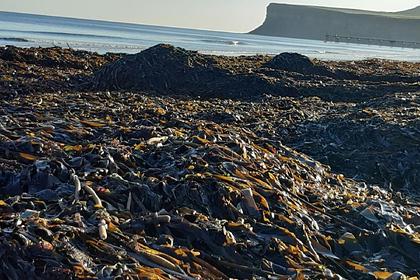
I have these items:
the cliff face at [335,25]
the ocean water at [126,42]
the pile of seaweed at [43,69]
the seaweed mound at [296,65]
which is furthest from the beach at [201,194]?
the cliff face at [335,25]

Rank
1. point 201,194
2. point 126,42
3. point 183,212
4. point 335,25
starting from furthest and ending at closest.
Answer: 1. point 335,25
2. point 126,42
3. point 201,194
4. point 183,212

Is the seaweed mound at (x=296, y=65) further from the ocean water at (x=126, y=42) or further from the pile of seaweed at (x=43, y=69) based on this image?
the ocean water at (x=126, y=42)

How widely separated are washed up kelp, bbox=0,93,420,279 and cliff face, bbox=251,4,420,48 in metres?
85.9

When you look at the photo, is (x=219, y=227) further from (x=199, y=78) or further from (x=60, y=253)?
(x=199, y=78)

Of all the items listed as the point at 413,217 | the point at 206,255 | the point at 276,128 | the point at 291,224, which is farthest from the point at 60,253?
the point at 276,128

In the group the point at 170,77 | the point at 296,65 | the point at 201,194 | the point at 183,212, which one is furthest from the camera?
the point at 296,65

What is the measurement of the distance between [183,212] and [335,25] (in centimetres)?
11131

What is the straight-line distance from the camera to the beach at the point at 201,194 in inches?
85.9

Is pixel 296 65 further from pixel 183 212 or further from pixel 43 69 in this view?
pixel 183 212

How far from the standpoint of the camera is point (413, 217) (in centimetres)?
332

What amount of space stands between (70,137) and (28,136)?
1.28 ft

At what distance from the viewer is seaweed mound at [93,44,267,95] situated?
8414mm

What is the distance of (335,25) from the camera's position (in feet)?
352

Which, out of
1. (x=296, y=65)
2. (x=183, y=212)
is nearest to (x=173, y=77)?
(x=296, y=65)
